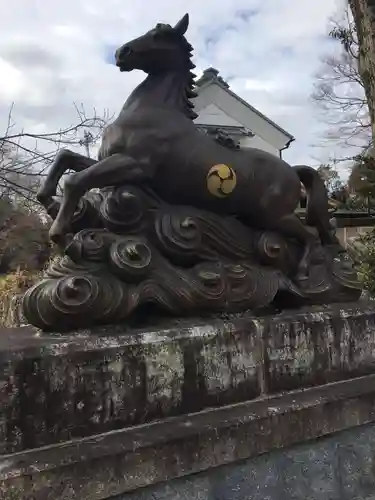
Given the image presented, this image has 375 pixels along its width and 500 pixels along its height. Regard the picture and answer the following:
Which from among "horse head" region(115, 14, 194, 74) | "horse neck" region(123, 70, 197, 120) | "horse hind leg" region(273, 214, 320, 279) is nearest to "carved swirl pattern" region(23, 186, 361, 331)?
"horse hind leg" region(273, 214, 320, 279)

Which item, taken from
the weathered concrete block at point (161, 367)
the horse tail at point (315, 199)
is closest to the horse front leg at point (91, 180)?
the weathered concrete block at point (161, 367)

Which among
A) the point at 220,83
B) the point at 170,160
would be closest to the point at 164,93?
the point at 170,160

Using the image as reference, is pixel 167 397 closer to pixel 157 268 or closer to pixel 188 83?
pixel 157 268

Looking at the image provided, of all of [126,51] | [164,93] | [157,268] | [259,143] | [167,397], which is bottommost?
[167,397]

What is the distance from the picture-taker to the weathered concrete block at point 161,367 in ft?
6.22

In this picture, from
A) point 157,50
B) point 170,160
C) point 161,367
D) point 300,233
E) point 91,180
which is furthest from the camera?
point 300,233

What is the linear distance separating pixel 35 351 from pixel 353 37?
39.6 ft

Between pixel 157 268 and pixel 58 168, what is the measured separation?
750mm

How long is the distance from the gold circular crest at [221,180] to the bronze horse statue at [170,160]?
12 millimetres

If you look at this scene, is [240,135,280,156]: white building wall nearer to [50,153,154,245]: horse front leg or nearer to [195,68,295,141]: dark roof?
[195,68,295,141]: dark roof

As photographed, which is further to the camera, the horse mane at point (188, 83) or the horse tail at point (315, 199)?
the horse tail at point (315, 199)

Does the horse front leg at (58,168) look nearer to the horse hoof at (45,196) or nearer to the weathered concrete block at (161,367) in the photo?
the horse hoof at (45,196)

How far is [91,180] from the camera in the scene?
7.59 ft

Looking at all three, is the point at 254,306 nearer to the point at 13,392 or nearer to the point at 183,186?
the point at 183,186
